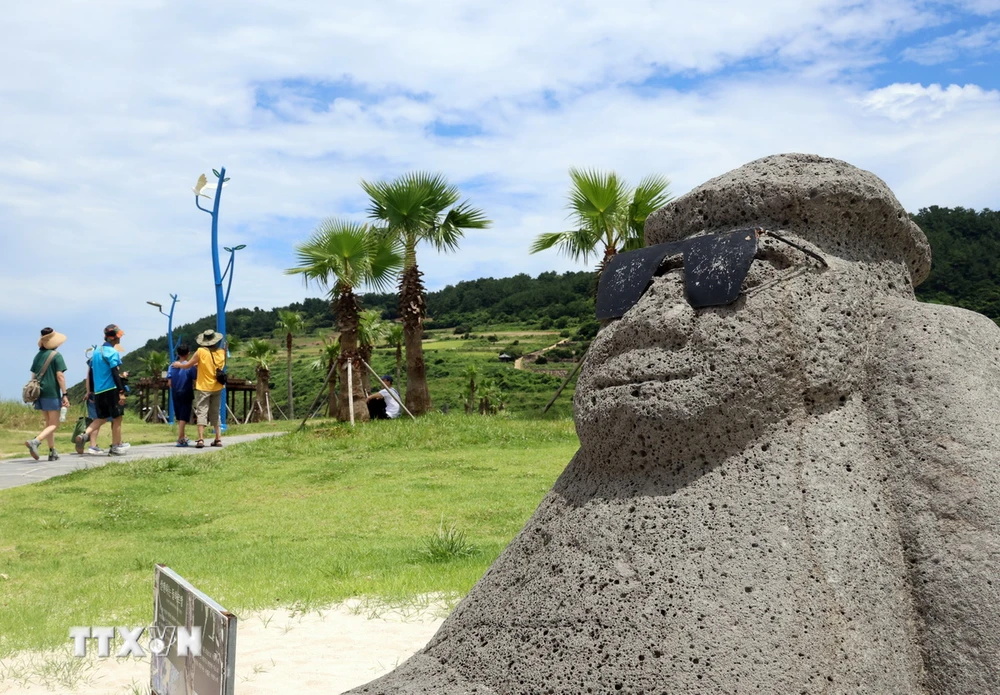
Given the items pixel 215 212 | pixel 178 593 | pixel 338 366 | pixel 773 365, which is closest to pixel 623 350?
pixel 773 365

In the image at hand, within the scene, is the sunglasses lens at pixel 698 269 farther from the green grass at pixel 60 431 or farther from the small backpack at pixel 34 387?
the green grass at pixel 60 431

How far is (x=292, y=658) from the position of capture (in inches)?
179

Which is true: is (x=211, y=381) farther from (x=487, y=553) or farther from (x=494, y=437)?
(x=487, y=553)

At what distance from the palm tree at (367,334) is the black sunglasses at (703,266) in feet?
50.9

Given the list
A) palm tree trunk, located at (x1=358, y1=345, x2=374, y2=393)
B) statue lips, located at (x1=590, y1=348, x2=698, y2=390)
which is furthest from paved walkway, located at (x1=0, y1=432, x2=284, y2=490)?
statue lips, located at (x1=590, y1=348, x2=698, y2=390)

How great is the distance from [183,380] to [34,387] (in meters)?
2.48

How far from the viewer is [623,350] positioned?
2.93 metres

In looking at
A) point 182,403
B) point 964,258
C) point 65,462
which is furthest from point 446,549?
point 964,258

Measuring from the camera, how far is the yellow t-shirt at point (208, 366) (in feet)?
42.0

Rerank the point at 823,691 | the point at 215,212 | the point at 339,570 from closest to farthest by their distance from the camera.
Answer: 1. the point at 823,691
2. the point at 339,570
3. the point at 215,212

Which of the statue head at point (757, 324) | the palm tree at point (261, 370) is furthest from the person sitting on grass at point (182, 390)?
the palm tree at point (261, 370)

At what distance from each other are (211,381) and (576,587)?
37.0ft

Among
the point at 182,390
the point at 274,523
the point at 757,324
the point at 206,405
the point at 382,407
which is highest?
the point at 757,324

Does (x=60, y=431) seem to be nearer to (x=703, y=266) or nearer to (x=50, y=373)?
(x=50, y=373)
